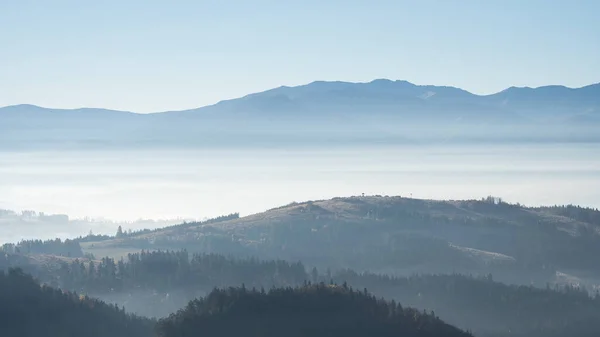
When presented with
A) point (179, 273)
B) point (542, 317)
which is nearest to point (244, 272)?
point (179, 273)

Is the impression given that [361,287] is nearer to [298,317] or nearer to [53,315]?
[53,315]

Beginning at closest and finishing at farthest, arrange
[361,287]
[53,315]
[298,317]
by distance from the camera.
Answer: [298,317]
[53,315]
[361,287]

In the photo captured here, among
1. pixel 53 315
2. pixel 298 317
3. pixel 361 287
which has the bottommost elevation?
pixel 53 315

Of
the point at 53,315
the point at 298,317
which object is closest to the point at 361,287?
the point at 53,315

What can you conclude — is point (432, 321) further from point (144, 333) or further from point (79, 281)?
point (79, 281)

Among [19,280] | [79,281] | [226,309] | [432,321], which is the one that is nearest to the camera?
[226,309]

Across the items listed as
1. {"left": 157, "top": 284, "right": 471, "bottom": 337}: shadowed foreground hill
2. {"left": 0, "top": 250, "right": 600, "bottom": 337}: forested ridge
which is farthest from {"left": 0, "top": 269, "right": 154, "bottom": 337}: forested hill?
{"left": 0, "top": 250, "right": 600, "bottom": 337}: forested ridge
